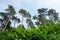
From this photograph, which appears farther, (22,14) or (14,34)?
(22,14)

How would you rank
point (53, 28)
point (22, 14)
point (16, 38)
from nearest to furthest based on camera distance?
point (16, 38) → point (53, 28) → point (22, 14)

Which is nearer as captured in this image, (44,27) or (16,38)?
(16,38)

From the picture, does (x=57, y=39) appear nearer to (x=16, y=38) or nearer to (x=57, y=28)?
(x=57, y=28)

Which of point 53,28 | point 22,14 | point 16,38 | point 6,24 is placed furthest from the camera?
point 22,14

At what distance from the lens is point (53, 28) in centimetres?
879

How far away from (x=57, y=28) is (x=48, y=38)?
2.44 ft

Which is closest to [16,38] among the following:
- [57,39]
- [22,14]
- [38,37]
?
[38,37]

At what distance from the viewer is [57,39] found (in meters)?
8.34

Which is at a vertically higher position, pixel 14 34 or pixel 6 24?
pixel 6 24

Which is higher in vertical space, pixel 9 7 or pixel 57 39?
pixel 9 7

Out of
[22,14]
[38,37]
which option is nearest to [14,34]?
[38,37]

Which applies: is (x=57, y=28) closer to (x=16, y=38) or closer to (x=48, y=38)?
(x=48, y=38)

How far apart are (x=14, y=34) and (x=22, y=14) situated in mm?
38680

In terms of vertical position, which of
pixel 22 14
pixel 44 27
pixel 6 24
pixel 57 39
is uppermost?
pixel 22 14
